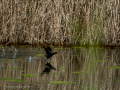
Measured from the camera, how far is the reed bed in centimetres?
1177

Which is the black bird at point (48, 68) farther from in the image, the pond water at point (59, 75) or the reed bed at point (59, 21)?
the reed bed at point (59, 21)

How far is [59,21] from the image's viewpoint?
1200 cm

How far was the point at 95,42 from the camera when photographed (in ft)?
40.1

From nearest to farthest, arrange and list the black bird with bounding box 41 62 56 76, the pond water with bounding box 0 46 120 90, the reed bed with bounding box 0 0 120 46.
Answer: the pond water with bounding box 0 46 120 90 < the black bird with bounding box 41 62 56 76 < the reed bed with bounding box 0 0 120 46

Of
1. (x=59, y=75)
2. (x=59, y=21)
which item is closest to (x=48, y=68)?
(x=59, y=75)

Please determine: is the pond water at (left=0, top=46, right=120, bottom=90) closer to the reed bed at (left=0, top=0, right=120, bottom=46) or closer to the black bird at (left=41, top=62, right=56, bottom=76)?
the black bird at (left=41, top=62, right=56, bottom=76)

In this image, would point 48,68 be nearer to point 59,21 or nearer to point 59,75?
point 59,75

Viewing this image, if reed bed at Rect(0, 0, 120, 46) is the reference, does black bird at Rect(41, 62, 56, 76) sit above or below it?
below

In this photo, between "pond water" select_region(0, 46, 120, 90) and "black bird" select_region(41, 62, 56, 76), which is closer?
"pond water" select_region(0, 46, 120, 90)

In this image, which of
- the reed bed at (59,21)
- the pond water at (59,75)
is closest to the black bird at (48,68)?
the pond water at (59,75)

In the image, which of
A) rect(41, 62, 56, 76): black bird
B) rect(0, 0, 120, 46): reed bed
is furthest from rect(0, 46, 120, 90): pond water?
rect(0, 0, 120, 46): reed bed

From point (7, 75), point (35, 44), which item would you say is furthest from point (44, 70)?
point (35, 44)

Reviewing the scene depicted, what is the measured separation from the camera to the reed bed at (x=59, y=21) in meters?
11.8

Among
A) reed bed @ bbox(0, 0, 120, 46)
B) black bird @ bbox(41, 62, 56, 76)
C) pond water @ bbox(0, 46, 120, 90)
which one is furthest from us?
reed bed @ bbox(0, 0, 120, 46)
